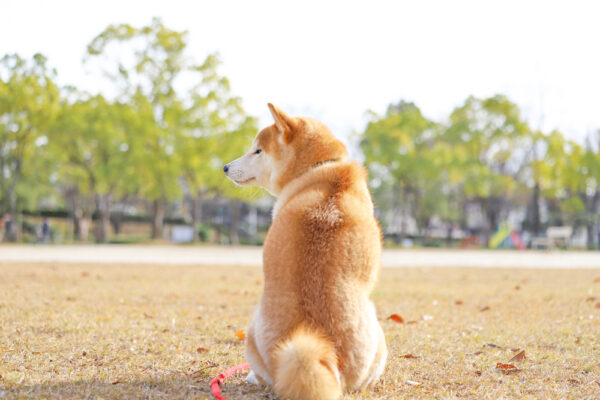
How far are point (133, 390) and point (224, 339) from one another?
1701mm

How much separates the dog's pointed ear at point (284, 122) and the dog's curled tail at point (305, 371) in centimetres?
121

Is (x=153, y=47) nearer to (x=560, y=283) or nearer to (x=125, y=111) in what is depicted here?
(x=125, y=111)

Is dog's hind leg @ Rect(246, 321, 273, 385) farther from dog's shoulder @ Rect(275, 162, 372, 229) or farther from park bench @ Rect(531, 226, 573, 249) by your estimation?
park bench @ Rect(531, 226, 573, 249)

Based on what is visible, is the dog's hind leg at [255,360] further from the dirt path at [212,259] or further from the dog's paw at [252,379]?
the dirt path at [212,259]

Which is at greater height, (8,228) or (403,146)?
(403,146)

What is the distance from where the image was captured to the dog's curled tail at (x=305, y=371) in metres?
2.63

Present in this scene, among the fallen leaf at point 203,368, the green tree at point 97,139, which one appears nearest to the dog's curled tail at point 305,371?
the fallen leaf at point 203,368

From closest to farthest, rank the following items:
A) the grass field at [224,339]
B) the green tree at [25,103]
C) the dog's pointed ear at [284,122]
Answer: the dog's pointed ear at [284,122] < the grass field at [224,339] < the green tree at [25,103]

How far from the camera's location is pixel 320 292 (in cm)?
286

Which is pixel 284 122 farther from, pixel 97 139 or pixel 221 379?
pixel 97 139

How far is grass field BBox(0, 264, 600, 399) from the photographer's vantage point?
3490 mm

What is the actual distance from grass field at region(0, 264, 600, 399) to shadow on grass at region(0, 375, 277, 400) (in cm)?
1

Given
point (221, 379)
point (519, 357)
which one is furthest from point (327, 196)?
point (519, 357)

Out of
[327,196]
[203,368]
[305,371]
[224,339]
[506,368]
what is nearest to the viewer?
[305,371]
